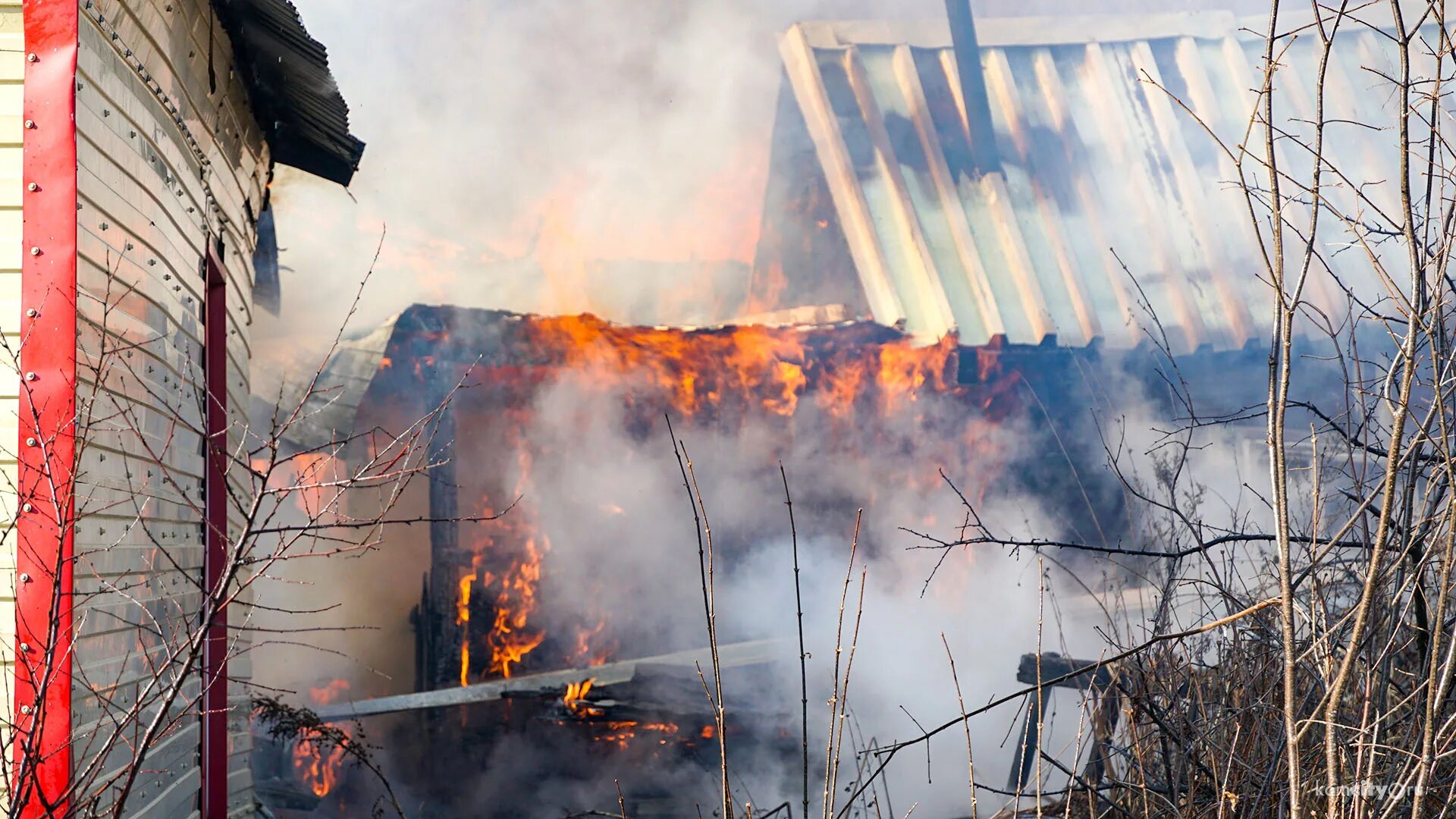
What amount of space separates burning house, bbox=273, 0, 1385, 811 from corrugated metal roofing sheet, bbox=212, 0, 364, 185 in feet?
8.99

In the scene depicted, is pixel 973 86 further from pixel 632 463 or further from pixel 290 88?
pixel 290 88

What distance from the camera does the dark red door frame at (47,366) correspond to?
2.97 m

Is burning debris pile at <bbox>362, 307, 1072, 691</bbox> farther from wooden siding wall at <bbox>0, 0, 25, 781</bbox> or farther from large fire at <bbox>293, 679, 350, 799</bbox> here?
wooden siding wall at <bbox>0, 0, 25, 781</bbox>

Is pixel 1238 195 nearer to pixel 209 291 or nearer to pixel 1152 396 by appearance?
pixel 1152 396

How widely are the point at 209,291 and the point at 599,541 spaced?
5148 mm

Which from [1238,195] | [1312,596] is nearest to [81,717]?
[1312,596]

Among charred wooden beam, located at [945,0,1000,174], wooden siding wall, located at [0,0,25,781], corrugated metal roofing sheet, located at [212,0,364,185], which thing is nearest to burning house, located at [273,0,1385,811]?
charred wooden beam, located at [945,0,1000,174]

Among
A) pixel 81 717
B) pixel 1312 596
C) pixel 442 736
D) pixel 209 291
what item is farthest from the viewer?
pixel 442 736

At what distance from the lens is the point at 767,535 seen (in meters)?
10.3

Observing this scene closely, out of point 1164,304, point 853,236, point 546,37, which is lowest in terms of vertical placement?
point 1164,304

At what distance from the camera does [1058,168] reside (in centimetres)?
1048

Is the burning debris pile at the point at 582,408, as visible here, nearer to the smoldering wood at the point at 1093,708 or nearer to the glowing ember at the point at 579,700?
the glowing ember at the point at 579,700

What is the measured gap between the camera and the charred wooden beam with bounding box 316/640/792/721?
8.94 metres

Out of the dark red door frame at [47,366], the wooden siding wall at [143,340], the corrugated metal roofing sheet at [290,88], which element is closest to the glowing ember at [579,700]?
the wooden siding wall at [143,340]
